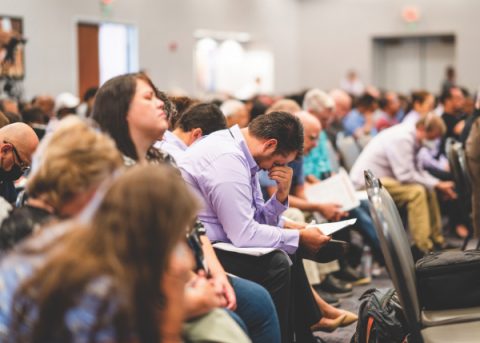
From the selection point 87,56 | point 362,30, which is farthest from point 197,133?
point 362,30

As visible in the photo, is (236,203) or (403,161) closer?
(236,203)

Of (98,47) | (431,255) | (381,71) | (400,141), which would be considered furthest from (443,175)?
(381,71)

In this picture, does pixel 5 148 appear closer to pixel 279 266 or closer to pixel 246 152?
pixel 246 152

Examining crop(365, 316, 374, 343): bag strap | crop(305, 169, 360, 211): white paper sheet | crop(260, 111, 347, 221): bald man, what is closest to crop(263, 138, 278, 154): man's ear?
crop(365, 316, 374, 343): bag strap

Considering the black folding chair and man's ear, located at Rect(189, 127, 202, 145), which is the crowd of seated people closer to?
man's ear, located at Rect(189, 127, 202, 145)

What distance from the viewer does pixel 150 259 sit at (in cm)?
→ 143

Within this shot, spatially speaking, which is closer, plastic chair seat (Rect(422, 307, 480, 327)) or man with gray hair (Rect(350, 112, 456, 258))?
plastic chair seat (Rect(422, 307, 480, 327))

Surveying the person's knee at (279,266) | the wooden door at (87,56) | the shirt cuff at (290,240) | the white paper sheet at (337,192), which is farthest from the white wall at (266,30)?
the person's knee at (279,266)

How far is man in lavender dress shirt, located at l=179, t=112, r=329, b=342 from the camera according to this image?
116 inches

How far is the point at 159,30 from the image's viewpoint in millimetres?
13203

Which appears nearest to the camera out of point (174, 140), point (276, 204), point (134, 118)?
point (134, 118)

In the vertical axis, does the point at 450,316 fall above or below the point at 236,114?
below

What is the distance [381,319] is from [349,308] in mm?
1740

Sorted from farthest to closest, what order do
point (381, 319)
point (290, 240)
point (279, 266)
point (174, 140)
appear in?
point (174, 140), point (290, 240), point (279, 266), point (381, 319)
